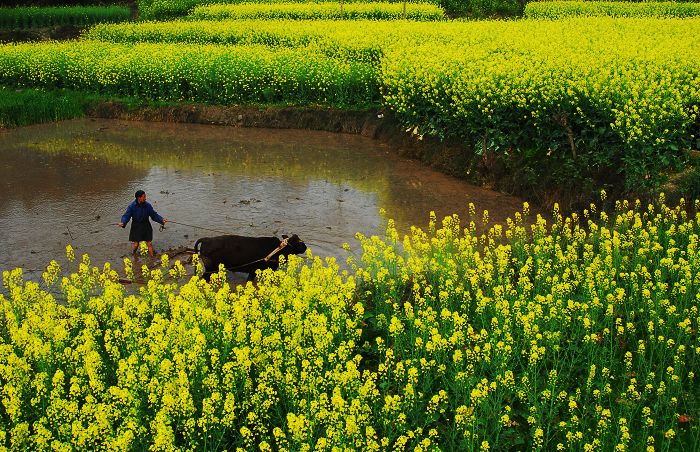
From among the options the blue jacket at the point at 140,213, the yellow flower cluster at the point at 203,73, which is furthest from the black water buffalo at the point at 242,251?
the yellow flower cluster at the point at 203,73

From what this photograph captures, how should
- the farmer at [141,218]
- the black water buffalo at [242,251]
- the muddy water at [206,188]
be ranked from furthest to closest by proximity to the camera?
the muddy water at [206,188] → the farmer at [141,218] → the black water buffalo at [242,251]

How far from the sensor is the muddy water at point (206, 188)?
1102cm

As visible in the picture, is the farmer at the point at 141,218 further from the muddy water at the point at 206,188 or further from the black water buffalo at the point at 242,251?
the black water buffalo at the point at 242,251

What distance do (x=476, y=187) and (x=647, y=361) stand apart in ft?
22.7

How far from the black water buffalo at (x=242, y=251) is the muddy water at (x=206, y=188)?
1232mm

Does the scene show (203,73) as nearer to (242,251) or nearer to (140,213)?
(140,213)

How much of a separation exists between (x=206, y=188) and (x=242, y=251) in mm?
4602

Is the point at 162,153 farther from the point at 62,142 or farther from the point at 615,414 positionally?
the point at 615,414

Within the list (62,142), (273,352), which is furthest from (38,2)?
(273,352)

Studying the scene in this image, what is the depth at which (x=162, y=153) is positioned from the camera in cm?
1608

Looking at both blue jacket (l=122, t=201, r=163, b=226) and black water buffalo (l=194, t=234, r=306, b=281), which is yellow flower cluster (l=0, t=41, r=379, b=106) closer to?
blue jacket (l=122, t=201, r=163, b=226)

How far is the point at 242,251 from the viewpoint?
8984mm

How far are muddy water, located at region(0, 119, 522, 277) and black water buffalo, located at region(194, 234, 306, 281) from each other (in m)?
1.23

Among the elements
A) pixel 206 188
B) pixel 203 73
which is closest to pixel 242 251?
pixel 206 188
